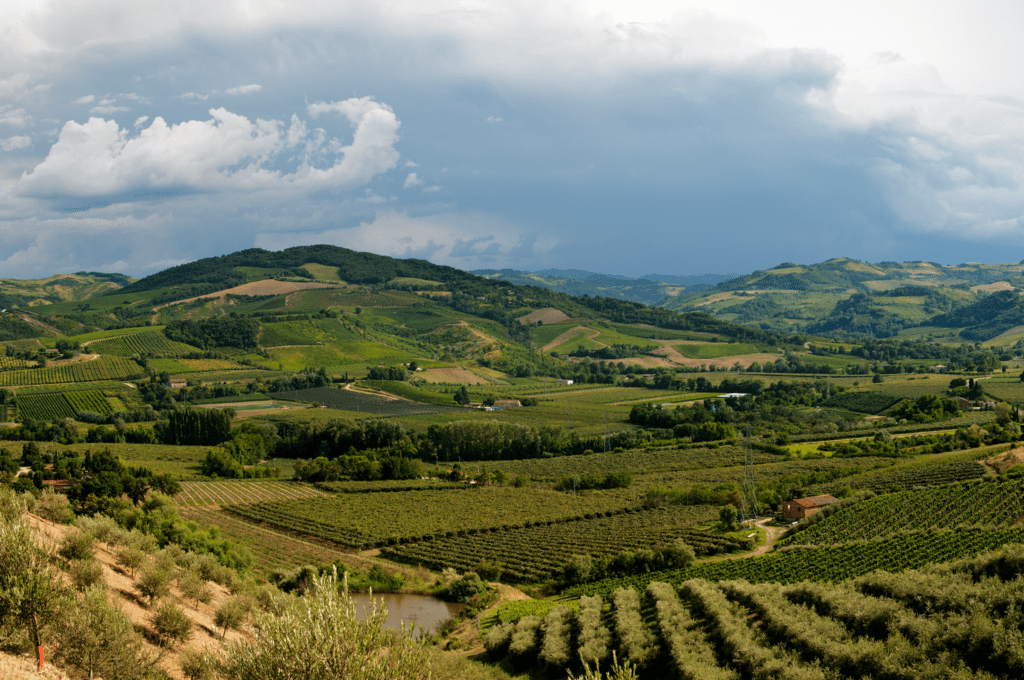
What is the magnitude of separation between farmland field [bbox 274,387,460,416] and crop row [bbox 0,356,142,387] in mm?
33874

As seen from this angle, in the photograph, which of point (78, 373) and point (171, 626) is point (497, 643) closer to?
point (171, 626)

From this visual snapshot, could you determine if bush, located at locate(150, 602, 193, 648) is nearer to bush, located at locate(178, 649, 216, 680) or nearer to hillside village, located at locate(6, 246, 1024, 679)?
hillside village, located at locate(6, 246, 1024, 679)

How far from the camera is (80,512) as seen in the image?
48188 mm

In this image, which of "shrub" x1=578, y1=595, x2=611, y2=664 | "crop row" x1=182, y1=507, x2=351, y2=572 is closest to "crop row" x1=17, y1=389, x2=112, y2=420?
"crop row" x1=182, y1=507, x2=351, y2=572

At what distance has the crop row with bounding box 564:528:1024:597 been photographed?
1639 inches

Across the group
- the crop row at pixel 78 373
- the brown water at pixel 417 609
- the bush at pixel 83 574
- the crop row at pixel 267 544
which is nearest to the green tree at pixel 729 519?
the brown water at pixel 417 609

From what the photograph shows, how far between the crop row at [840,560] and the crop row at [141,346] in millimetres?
150831

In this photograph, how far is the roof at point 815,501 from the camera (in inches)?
2574

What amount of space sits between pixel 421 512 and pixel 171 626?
151 ft

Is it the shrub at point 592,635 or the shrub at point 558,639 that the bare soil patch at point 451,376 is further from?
the shrub at point 592,635

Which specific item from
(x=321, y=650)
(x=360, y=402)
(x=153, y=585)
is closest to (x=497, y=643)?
(x=153, y=585)

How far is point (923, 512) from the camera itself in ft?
193

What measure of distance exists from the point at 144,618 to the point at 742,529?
1907 inches

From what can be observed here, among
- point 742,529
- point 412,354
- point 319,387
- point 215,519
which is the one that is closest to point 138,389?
point 319,387
